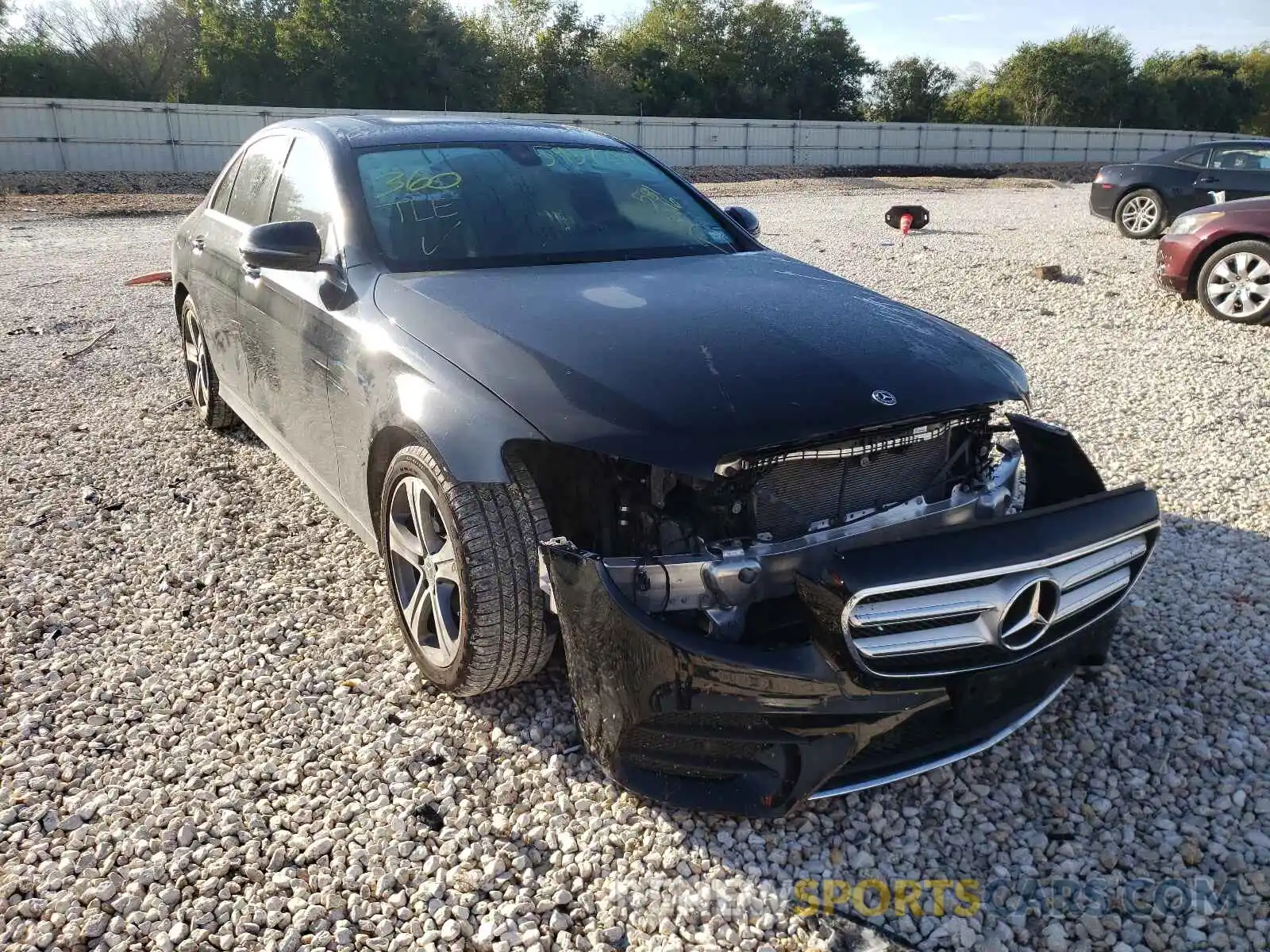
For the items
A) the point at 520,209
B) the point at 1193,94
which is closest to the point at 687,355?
the point at 520,209

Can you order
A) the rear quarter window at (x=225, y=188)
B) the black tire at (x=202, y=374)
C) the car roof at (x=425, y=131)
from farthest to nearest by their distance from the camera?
the black tire at (x=202, y=374), the rear quarter window at (x=225, y=188), the car roof at (x=425, y=131)

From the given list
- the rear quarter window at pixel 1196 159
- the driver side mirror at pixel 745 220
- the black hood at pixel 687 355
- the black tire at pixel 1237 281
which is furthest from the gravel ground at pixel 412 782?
the rear quarter window at pixel 1196 159

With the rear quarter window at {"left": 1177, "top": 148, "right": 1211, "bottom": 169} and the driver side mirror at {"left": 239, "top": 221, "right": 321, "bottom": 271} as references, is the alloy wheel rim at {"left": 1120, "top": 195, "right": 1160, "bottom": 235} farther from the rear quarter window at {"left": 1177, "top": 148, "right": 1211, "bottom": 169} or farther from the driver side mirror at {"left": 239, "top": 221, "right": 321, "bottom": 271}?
the driver side mirror at {"left": 239, "top": 221, "right": 321, "bottom": 271}

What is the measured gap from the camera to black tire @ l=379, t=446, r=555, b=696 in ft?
8.54

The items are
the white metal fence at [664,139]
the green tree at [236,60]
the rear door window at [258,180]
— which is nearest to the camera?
the rear door window at [258,180]

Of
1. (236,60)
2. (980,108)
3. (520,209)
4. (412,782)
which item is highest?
(236,60)

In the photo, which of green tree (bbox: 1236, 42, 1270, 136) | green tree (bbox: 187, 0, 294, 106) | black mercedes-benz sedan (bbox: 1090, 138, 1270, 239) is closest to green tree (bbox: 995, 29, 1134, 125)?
green tree (bbox: 1236, 42, 1270, 136)

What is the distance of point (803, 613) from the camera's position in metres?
2.32

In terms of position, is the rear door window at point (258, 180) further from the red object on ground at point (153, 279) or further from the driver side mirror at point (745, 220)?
the red object on ground at point (153, 279)

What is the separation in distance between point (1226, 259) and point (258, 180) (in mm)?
7932

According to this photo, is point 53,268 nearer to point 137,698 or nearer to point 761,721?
point 137,698

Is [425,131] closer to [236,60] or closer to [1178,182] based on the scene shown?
[1178,182]

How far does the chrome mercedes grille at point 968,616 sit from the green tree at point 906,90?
5638 centimetres

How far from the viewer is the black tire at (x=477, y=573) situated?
8.54 feet
